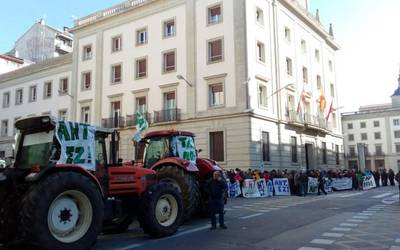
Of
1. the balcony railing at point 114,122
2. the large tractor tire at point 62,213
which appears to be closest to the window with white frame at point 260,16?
the balcony railing at point 114,122

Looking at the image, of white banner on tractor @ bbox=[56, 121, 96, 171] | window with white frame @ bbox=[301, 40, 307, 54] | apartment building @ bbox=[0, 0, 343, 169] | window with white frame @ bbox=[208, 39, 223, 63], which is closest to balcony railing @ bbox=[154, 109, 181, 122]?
apartment building @ bbox=[0, 0, 343, 169]

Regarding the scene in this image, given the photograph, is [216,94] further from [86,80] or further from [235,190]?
[86,80]

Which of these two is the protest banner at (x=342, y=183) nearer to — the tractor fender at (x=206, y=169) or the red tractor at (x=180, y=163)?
the tractor fender at (x=206, y=169)

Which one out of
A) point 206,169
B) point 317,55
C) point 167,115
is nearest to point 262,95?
point 167,115

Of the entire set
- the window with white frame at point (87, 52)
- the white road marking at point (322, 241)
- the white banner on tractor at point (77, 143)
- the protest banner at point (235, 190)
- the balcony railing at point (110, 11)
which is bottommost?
the white road marking at point (322, 241)

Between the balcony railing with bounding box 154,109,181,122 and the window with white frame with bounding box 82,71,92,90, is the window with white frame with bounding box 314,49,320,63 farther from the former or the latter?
the window with white frame with bounding box 82,71,92,90

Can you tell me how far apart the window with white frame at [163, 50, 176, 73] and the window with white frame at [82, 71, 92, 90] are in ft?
27.7

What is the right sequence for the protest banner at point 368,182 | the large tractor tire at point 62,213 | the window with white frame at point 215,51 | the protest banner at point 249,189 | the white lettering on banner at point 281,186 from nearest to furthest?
the large tractor tire at point 62,213, the protest banner at point 249,189, the white lettering on banner at point 281,186, the window with white frame at point 215,51, the protest banner at point 368,182

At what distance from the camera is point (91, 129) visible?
8.84 meters

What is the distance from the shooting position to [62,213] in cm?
755

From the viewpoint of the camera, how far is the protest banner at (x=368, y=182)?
31.5 metres

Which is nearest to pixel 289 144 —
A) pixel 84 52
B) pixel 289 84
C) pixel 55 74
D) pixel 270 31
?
pixel 289 84

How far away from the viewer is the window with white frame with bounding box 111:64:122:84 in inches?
1415

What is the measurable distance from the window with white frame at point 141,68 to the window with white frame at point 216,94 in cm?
649
